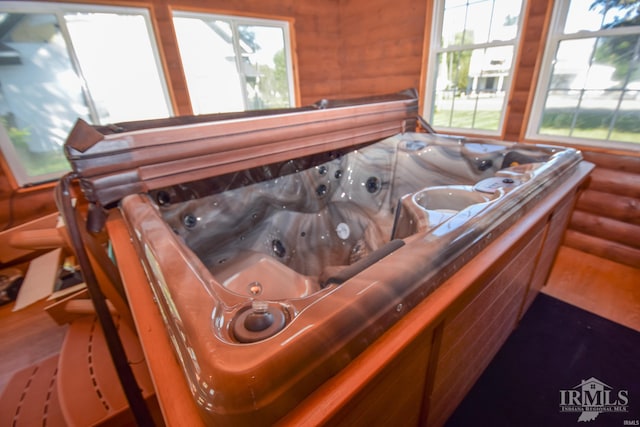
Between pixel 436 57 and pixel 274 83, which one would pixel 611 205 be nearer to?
pixel 436 57

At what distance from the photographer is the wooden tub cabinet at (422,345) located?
441 mm

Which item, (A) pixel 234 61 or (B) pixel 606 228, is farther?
(A) pixel 234 61

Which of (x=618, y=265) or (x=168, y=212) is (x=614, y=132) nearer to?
(x=618, y=265)

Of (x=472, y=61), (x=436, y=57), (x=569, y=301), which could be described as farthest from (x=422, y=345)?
(x=436, y=57)

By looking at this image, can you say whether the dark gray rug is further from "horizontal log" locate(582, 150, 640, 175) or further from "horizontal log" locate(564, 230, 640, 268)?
"horizontal log" locate(582, 150, 640, 175)

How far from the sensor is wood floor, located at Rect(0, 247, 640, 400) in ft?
4.65

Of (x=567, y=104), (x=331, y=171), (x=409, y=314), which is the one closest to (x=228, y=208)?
(x=331, y=171)

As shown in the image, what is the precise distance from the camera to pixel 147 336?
1.99 feet

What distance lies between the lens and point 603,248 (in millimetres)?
1964

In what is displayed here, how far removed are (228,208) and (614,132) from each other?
2.56 meters

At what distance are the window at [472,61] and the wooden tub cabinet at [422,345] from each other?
1588mm

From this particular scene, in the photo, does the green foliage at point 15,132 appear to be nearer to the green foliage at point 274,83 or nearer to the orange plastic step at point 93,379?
the orange plastic step at point 93,379

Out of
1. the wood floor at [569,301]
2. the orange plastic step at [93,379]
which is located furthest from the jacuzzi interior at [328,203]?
the wood floor at [569,301]

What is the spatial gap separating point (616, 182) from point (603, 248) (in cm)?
46
